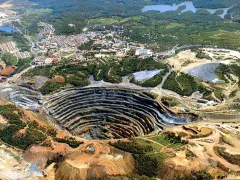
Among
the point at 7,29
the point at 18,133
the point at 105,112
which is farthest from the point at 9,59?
the point at 7,29

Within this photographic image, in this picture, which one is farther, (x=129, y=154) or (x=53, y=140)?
(x=53, y=140)

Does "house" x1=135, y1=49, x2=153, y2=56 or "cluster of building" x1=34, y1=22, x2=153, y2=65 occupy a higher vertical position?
"house" x1=135, y1=49, x2=153, y2=56

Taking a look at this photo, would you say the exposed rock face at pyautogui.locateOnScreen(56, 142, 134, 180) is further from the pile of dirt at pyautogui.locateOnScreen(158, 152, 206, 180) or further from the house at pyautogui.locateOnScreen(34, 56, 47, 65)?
the house at pyautogui.locateOnScreen(34, 56, 47, 65)

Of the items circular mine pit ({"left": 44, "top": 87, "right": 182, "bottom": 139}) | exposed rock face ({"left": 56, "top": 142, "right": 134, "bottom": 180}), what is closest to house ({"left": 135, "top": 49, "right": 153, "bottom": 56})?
circular mine pit ({"left": 44, "top": 87, "right": 182, "bottom": 139})

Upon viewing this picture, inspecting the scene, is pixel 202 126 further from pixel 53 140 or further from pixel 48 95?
pixel 48 95

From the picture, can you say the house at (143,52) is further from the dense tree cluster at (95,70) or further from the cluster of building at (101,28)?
the cluster of building at (101,28)

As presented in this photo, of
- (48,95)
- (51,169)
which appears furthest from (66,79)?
(51,169)

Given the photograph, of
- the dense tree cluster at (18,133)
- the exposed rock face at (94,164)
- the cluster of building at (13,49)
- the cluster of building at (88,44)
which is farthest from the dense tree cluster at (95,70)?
the exposed rock face at (94,164)
